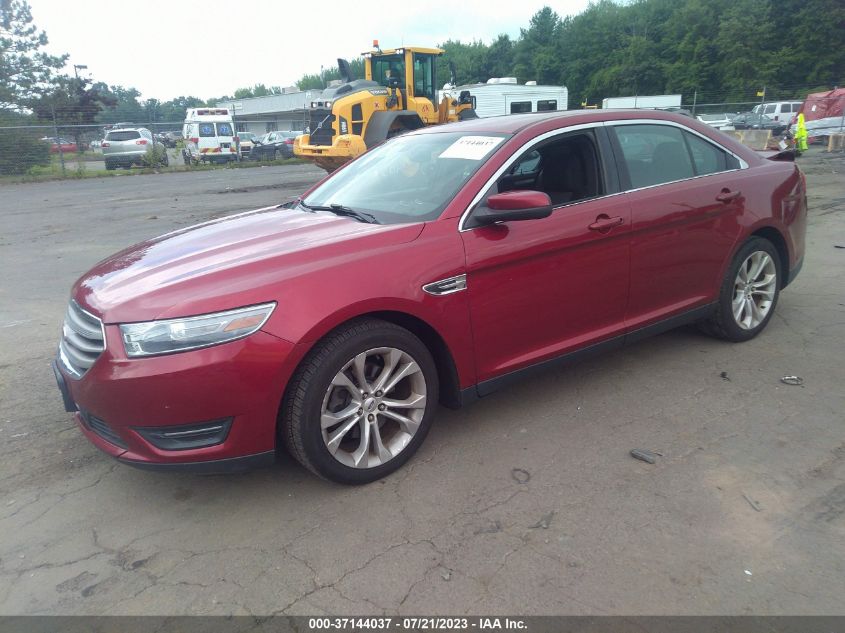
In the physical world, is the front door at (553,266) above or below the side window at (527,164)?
below

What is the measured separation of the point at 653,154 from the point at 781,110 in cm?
3788

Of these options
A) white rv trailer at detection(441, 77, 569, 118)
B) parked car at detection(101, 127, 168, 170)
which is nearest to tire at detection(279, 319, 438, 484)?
parked car at detection(101, 127, 168, 170)

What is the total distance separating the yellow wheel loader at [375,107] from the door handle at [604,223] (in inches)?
473

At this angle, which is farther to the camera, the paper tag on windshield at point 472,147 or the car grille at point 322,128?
the car grille at point 322,128

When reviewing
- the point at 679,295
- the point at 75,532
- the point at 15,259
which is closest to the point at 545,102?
the point at 15,259

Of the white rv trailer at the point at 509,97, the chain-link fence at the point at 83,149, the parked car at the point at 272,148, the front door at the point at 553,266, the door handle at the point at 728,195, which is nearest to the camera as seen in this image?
the front door at the point at 553,266

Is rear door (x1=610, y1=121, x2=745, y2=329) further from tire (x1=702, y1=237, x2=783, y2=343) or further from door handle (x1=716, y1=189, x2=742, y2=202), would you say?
tire (x1=702, y1=237, x2=783, y2=343)

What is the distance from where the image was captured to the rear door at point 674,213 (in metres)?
3.86

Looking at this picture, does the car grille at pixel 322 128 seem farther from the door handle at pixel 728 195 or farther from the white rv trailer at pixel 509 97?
the door handle at pixel 728 195

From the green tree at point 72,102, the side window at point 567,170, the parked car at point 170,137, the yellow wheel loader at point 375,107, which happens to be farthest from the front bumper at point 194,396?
the green tree at point 72,102

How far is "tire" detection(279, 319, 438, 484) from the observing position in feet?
9.09

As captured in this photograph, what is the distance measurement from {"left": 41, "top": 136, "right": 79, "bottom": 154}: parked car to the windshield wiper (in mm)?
24978

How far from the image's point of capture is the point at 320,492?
300 centimetres
